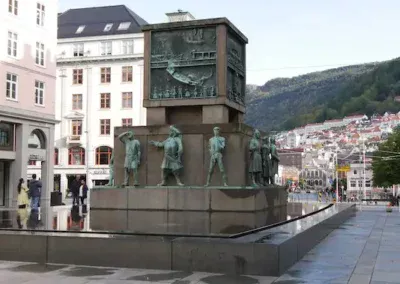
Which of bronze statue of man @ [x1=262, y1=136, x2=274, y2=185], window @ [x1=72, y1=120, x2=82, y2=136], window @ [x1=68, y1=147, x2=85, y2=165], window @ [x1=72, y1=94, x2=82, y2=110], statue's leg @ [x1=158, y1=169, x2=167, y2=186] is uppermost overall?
window @ [x1=72, y1=94, x2=82, y2=110]

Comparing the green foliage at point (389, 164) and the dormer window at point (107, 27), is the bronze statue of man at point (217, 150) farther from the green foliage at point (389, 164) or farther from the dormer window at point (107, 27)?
the green foliage at point (389, 164)

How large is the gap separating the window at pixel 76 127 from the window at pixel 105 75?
236 inches

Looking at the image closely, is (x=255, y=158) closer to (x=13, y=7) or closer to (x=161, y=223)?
(x=161, y=223)

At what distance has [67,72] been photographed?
70375mm

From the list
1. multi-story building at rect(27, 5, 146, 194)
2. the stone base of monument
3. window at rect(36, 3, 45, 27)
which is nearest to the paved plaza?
the stone base of monument

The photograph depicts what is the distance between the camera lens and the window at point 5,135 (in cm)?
4152

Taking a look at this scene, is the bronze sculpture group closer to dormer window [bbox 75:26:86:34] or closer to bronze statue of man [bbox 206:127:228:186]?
bronze statue of man [bbox 206:127:228:186]

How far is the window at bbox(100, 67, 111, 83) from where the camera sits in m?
68.6

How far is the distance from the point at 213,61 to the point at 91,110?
172 feet

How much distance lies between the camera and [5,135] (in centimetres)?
4200

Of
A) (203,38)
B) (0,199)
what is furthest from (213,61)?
(0,199)

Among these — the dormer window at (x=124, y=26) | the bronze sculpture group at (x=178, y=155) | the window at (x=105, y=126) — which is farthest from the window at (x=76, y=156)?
the bronze sculpture group at (x=178, y=155)

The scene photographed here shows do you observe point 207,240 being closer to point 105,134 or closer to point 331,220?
point 331,220

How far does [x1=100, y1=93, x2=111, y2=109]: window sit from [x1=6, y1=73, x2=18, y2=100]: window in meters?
25.4
